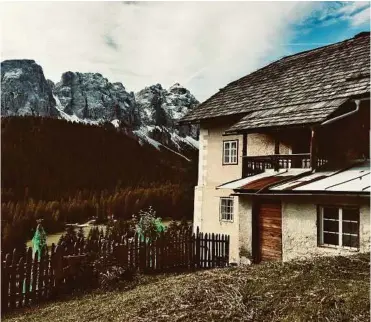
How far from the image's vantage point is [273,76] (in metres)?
15.8

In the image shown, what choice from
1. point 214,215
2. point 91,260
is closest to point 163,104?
point 214,215

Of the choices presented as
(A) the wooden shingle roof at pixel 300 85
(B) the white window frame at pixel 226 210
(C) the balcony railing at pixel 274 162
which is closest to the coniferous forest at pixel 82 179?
(B) the white window frame at pixel 226 210

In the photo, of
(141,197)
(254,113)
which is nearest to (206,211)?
(141,197)

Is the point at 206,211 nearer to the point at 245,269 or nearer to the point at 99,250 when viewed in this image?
the point at 99,250

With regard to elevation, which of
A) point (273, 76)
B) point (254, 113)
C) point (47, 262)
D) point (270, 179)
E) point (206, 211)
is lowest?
point (47, 262)

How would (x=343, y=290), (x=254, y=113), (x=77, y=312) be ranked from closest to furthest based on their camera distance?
(x=343, y=290), (x=77, y=312), (x=254, y=113)

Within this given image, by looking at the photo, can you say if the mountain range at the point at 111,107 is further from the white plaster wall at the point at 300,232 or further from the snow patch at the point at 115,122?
the white plaster wall at the point at 300,232

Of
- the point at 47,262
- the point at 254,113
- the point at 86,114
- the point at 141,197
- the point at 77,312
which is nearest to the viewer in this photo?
the point at 77,312

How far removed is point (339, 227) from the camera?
889cm

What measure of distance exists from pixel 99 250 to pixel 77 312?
3.27 metres

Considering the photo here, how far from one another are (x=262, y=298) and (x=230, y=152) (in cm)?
993

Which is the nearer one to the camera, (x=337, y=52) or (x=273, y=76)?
(x=337, y=52)

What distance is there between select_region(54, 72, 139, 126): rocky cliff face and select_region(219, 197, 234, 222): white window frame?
15.6ft

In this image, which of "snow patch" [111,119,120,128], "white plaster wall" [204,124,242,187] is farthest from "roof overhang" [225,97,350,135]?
"snow patch" [111,119,120,128]
